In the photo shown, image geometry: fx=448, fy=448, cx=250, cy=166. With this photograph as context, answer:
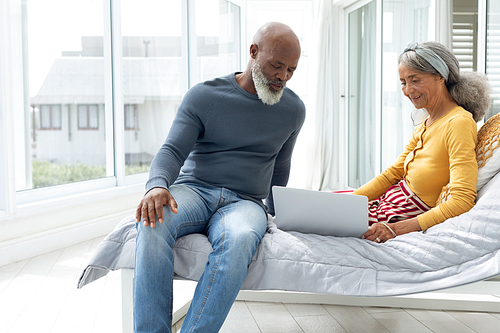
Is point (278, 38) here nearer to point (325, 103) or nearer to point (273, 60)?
point (273, 60)

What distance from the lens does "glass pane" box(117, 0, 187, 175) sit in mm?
3723

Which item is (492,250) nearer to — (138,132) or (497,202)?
(497,202)

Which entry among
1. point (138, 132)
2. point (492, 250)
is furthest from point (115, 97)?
point (492, 250)

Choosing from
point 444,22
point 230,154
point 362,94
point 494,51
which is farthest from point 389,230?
point 362,94

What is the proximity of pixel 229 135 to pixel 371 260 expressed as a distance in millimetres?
658

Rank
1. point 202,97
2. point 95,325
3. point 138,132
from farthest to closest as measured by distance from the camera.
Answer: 1. point 138,132
2. point 95,325
3. point 202,97

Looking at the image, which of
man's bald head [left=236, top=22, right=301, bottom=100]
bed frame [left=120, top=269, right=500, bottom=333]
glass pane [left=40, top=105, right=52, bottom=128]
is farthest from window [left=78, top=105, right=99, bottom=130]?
man's bald head [left=236, top=22, right=301, bottom=100]

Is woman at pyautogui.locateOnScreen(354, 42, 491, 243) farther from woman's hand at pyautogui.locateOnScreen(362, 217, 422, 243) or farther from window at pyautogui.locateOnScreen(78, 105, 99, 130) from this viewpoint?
window at pyautogui.locateOnScreen(78, 105, 99, 130)

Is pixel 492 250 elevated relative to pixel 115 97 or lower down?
lower down

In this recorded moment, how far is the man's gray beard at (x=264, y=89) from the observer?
1.67 m

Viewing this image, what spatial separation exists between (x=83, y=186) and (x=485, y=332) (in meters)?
2.72

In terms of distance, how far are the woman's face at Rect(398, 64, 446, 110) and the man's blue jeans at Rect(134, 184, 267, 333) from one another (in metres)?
0.73

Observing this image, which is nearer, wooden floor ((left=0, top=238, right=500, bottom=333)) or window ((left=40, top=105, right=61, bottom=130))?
wooden floor ((left=0, top=238, right=500, bottom=333))

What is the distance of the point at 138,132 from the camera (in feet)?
12.7
